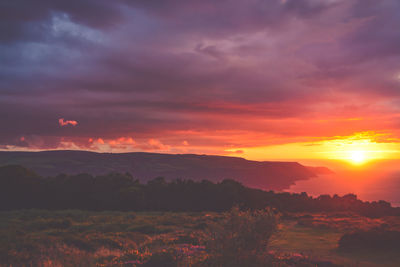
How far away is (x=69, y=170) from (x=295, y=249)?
638 feet

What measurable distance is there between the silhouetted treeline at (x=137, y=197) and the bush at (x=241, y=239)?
151 ft

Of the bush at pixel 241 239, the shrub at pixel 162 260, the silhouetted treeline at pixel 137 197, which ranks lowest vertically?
the silhouetted treeline at pixel 137 197

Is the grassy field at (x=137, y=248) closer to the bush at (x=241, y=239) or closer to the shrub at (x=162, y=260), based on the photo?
the shrub at (x=162, y=260)

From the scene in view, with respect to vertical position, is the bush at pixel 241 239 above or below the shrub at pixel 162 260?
above

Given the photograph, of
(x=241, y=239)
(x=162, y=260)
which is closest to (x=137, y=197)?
(x=162, y=260)

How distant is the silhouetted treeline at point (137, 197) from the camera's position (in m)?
57.8

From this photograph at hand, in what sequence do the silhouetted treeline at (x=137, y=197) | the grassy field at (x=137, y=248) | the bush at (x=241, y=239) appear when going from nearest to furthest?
the bush at (x=241, y=239), the grassy field at (x=137, y=248), the silhouetted treeline at (x=137, y=197)

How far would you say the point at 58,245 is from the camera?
1752cm

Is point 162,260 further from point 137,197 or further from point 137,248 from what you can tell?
point 137,197

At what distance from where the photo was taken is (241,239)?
1145 centimetres

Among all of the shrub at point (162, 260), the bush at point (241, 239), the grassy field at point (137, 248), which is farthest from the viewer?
the grassy field at point (137, 248)

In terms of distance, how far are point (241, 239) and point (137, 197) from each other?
49.6 metres

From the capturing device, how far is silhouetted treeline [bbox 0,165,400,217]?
57.8 metres

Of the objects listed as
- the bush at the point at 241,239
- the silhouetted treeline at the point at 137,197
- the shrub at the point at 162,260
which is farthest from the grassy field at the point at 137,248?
the silhouetted treeline at the point at 137,197
